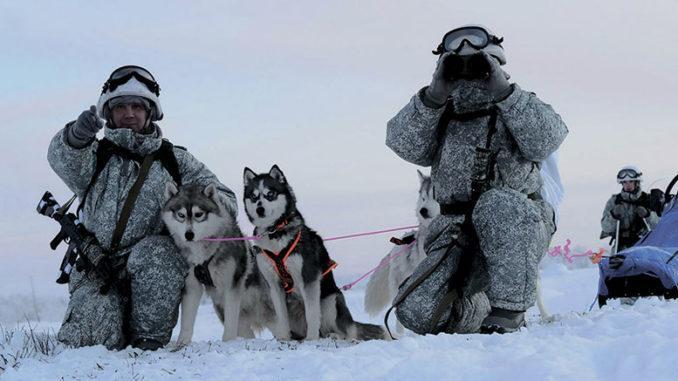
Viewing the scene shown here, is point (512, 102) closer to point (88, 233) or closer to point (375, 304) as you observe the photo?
point (88, 233)

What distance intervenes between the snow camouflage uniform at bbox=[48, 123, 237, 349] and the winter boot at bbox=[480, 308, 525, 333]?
6.93ft

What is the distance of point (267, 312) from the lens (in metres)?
5.40

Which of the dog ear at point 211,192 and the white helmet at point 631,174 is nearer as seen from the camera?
the dog ear at point 211,192

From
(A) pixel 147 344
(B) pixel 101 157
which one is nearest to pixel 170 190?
(B) pixel 101 157

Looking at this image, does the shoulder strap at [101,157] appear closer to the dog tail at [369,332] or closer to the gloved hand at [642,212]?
the dog tail at [369,332]

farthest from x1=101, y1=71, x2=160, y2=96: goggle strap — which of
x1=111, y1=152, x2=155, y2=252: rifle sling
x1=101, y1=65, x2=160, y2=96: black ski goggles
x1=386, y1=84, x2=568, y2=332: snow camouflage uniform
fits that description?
x1=386, y1=84, x2=568, y2=332: snow camouflage uniform

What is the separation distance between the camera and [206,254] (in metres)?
4.97

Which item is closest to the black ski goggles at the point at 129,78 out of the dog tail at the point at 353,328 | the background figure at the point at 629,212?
the dog tail at the point at 353,328

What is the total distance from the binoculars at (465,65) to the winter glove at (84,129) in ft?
7.12

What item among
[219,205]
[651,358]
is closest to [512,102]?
[651,358]

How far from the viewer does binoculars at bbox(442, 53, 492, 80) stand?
388 centimetres

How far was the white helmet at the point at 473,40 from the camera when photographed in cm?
402

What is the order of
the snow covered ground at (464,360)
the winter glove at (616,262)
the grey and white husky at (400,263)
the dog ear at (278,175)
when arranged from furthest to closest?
the grey and white husky at (400,263)
the dog ear at (278,175)
the winter glove at (616,262)
the snow covered ground at (464,360)

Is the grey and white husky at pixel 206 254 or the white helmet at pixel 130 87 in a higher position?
the white helmet at pixel 130 87
